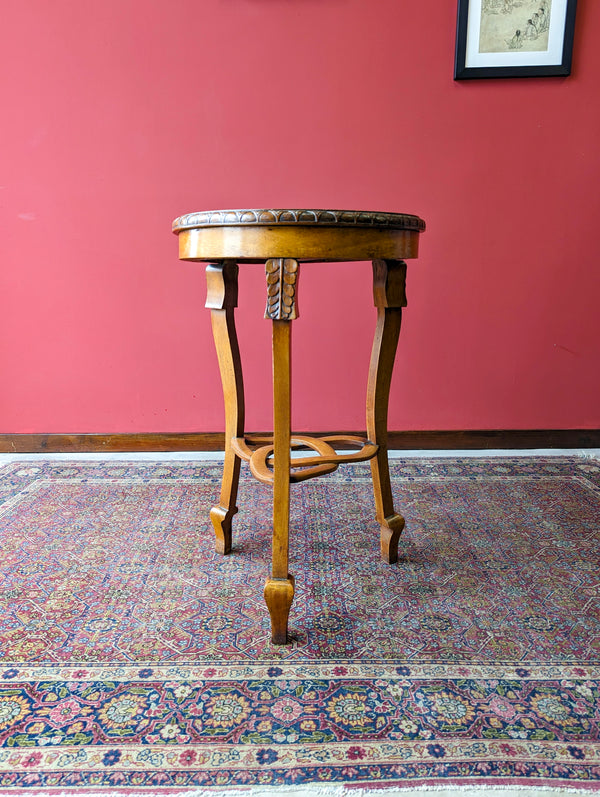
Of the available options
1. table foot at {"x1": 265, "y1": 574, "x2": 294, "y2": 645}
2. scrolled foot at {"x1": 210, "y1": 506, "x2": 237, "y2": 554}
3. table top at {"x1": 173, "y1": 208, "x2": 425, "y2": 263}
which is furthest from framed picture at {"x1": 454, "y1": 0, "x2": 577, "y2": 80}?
table foot at {"x1": 265, "y1": 574, "x2": 294, "y2": 645}

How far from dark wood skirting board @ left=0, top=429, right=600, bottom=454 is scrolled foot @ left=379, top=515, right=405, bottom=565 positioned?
1.19m

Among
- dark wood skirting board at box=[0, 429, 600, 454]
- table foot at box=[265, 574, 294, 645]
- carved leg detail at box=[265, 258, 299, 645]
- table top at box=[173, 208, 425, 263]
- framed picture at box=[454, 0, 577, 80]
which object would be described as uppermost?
framed picture at box=[454, 0, 577, 80]

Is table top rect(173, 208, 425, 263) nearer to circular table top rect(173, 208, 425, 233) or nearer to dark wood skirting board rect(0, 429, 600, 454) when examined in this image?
circular table top rect(173, 208, 425, 233)

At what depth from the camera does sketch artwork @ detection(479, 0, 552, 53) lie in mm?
2799

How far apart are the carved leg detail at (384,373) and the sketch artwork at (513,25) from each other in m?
1.73

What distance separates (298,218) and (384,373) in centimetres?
66

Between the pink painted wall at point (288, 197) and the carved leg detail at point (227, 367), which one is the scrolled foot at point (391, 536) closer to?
the carved leg detail at point (227, 367)

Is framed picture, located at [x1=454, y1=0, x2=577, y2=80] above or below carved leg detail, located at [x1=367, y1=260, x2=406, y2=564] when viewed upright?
above

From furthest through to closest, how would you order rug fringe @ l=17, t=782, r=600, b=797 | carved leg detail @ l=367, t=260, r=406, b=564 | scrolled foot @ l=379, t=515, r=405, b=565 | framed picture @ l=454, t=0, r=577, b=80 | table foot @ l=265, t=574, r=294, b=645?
framed picture @ l=454, t=0, r=577, b=80 < scrolled foot @ l=379, t=515, r=405, b=565 < carved leg detail @ l=367, t=260, r=406, b=564 < table foot @ l=265, t=574, r=294, b=645 < rug fringe @ l=17, t=782, r=600, b=797

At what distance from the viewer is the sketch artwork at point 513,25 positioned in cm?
280

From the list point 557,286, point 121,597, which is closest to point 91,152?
point 121,597

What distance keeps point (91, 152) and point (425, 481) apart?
7.44ft

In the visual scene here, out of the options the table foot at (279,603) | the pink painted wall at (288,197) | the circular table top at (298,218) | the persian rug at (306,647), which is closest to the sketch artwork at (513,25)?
the pink painted wall at (288,197)

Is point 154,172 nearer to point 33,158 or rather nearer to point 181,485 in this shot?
point 33,158
